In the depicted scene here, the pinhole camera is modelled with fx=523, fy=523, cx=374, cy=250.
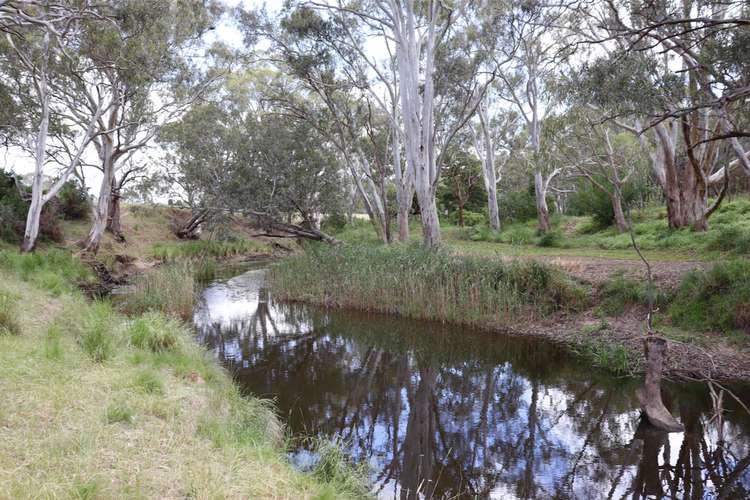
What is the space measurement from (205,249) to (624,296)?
60.3ft

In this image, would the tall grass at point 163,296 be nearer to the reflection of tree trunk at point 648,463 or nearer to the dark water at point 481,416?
the dark water at point 481,416

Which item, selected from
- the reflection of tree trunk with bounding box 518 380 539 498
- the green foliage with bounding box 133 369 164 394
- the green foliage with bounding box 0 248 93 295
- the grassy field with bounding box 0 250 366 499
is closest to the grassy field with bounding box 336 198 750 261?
the reflection of tree trunk with bounding box 518 380 539 498

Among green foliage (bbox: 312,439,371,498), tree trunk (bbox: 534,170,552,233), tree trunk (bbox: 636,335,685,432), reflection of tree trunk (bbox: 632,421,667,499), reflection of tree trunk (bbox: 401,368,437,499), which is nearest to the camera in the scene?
green foliage (bbox: 312,439,371,498)

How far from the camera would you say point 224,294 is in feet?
48.8

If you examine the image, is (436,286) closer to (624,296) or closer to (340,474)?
(624,296)

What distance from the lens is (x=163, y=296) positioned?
10977 millimetres

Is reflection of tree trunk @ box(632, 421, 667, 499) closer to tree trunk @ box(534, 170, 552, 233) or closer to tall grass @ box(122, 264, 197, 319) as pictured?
tall grass @ box(122, 264, 197, 319)

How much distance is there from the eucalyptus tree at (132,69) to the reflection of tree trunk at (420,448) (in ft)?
31.2

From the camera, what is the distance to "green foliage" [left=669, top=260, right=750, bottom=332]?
7.81 metres

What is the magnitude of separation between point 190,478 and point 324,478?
1.30 m

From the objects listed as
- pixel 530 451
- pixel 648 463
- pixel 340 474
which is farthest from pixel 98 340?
pixel 648 463

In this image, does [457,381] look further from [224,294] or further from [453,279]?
[224,294]

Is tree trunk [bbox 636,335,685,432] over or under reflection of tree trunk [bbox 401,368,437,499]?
over

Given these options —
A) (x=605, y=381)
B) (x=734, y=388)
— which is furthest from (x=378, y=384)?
(x=734, y=388)
